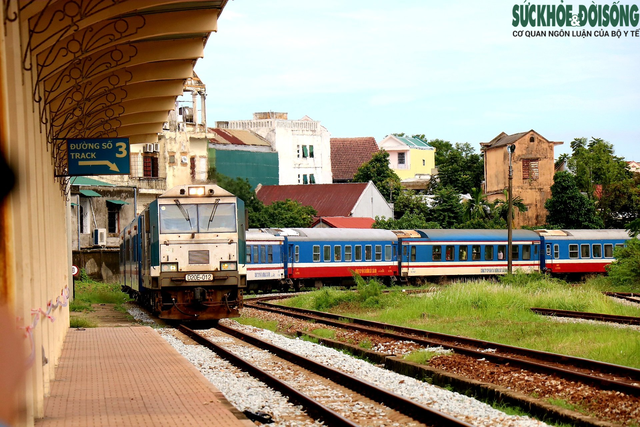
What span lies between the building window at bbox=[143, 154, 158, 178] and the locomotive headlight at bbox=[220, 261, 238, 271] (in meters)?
32.3

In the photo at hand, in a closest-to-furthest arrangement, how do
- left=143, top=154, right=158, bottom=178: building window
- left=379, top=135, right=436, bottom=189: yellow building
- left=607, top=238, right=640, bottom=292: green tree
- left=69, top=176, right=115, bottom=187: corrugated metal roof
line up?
1. left=607, top=238, right=640, bottom=292: green tree
2. left=69, top=176, right=115, bottom=187: corrugated metal roof
3. left=143, top=154, right=158, bottom=178: building window
4. left=379, top=135, right=436, bottom=189: yellow building

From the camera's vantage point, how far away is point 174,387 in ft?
32.7

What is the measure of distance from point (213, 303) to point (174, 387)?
8171mm

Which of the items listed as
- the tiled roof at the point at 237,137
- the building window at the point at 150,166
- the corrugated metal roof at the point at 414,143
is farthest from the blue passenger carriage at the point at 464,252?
the corrugated metal roof at the point at 414,143

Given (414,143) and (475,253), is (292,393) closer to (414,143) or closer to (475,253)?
(475,253)

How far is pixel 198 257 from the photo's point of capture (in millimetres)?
18031

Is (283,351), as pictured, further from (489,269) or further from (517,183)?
(517,183)

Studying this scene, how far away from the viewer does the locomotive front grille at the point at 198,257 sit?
1802cm

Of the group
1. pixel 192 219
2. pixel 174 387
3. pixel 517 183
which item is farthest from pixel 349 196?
pixel 174 387

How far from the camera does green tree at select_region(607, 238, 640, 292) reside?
3238cm

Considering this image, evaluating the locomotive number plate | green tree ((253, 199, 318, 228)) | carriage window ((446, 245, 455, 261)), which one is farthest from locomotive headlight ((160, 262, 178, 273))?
green tree ((253, 199, 318, 228))

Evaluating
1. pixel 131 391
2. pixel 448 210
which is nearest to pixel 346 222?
pixel 448 210

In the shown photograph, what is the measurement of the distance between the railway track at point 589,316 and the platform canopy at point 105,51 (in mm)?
11371

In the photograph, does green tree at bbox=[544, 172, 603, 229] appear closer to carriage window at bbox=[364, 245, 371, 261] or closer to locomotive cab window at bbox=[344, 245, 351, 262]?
carriage window at bbox=[364, 245, 371, 261]
